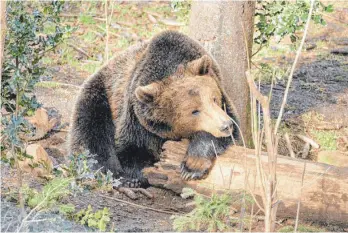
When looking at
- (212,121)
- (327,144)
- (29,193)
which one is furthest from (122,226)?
(327,144)

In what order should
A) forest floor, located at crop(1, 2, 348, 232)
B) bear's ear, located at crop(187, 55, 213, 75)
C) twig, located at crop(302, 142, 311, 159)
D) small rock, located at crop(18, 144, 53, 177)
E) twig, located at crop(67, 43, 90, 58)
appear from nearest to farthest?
forest floor, located at crop(1, 2, 348, 232), small rock, located at crop(18, 144, 53, 177), bear's ear, located at crop(187, 55, 213, 75), twig, located at crop(302, 142, 311, 159), twig, located at crop(67, 43, 90, 58)

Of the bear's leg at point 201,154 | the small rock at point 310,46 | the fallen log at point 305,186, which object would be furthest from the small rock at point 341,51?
the fallen log at point 305,186

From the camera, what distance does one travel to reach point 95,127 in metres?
6.02

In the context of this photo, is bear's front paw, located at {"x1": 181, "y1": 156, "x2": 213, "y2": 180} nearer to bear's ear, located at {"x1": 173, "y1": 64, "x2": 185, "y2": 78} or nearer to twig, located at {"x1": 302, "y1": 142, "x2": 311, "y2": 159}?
bear's ear, located at {"x1": 173, "y1": 64, "x2": 185, "y2": 78}

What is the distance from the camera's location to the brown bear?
5094 millimetres

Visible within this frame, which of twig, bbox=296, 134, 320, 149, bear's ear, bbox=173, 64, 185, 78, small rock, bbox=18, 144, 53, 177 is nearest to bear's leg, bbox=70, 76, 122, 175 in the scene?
small rock, bbox=18, 144, 53, 177

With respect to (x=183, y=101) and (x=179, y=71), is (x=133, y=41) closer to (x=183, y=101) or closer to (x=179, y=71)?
(x=179, y=71)

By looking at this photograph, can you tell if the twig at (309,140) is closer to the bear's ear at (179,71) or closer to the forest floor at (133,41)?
the forest floor at (133,41)

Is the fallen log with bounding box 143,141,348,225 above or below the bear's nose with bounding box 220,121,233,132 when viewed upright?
below

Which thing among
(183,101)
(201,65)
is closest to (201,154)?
(183,101)

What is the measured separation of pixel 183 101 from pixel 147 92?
0.30 meters

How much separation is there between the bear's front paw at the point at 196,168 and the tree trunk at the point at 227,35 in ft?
4.27

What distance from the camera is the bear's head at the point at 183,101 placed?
5133 millimetres

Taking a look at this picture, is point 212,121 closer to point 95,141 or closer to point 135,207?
point 135,207
